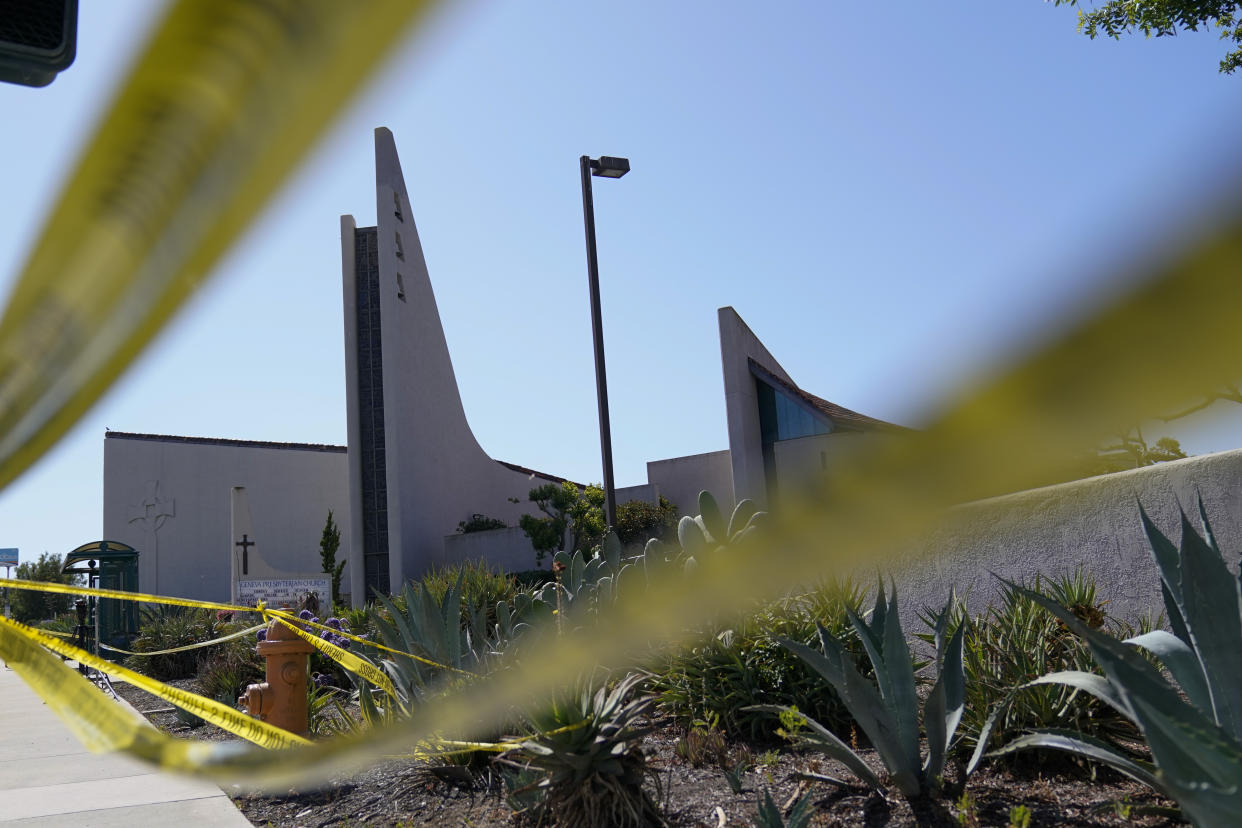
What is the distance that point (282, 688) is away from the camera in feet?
21.6

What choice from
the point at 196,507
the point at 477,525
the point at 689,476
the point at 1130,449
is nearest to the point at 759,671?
the point at 1130,449

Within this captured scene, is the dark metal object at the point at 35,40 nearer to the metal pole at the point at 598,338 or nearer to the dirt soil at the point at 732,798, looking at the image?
the dirt soil at the point at 732,798

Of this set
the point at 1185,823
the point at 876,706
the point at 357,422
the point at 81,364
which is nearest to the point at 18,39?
the point at 81,364

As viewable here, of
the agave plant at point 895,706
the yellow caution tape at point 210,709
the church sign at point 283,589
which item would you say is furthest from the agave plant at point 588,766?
the church sign at point 283,589

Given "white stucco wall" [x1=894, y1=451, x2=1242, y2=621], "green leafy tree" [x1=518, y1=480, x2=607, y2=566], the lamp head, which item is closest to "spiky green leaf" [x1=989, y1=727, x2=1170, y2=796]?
"white stucco wall" [x1=894, y1=451, x2=1242, y2=621]

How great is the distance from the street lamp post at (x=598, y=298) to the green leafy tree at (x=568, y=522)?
495 inches

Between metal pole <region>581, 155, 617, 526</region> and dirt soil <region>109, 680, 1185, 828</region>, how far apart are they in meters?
7.52

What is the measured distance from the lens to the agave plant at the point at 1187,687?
2.03m

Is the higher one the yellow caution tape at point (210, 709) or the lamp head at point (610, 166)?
the lamp head at point (610, 166)

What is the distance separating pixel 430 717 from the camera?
1.63m

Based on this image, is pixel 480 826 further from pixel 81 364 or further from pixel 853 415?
pixel 853 415

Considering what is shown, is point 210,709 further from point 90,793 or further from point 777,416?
point 777,416

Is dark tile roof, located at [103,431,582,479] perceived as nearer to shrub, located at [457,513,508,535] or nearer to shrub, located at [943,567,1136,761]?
shrub, located at [457,513,508,535]

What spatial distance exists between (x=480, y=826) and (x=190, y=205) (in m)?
4.23
